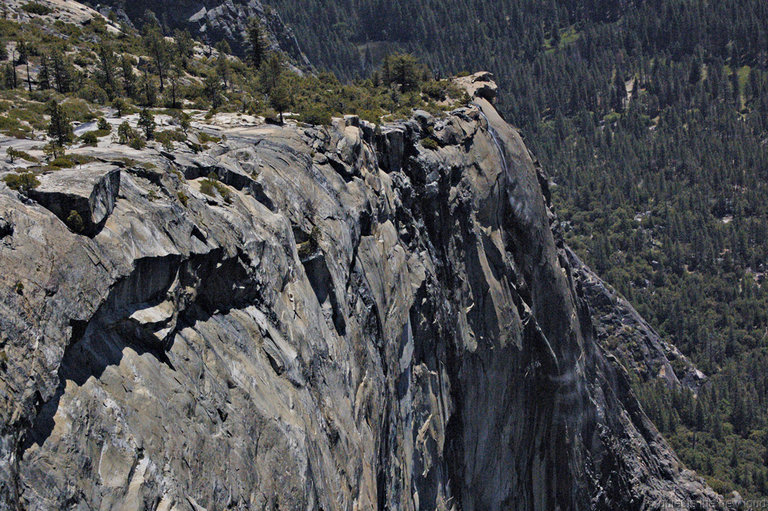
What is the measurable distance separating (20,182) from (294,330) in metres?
15.6

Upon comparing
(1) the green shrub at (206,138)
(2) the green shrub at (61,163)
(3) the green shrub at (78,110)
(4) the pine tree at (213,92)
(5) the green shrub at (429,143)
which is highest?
(2) the green shrub at (61,163)

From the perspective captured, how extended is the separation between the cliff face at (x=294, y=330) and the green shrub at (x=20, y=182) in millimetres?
A: 359

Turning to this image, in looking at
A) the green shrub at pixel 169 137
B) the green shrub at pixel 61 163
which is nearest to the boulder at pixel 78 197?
the green shrub at pixel 61 163

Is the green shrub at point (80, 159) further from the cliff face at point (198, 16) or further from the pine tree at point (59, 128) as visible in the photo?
the cliff face at point (198, 16)

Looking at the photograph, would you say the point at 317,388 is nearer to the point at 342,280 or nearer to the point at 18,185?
the point at 342,280

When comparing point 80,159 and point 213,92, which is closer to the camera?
point 80,159

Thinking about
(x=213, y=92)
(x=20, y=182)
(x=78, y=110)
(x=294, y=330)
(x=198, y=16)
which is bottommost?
(x=294, y=330)

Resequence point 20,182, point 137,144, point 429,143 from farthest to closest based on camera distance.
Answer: point 429,143, point 137,144, point 20,182

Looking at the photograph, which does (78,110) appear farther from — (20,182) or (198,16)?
(198,16)

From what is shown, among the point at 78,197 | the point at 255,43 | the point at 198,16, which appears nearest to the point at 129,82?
the point at 255,43

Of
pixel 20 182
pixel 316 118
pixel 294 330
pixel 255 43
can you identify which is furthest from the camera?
pixel 255 43

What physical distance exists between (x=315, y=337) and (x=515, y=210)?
5475 centimetres

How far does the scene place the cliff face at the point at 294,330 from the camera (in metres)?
22.5

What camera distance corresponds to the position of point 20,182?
2514 cm
